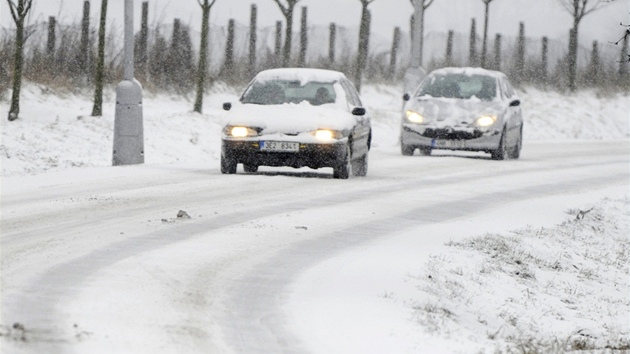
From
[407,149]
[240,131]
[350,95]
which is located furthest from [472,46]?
[240,131]

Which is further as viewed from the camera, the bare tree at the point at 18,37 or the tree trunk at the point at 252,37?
the tree trunk at the point at 252,37

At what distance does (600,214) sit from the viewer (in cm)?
1678

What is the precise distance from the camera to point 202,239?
11211 mm

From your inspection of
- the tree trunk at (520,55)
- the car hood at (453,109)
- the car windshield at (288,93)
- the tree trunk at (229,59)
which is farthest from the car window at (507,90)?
the tree trunk at (520,55)

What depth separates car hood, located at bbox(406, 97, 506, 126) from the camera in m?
24.8

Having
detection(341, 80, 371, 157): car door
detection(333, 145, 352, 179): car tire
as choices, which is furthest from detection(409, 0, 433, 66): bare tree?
detection(333, 145, 352, 179): car tire

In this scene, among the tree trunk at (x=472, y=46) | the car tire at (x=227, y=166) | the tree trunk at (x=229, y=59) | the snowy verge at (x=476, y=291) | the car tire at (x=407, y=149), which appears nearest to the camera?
the snowy verge at (x=476, y=291)

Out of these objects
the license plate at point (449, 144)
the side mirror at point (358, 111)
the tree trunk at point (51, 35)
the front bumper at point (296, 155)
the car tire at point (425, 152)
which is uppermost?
the tree trunk at point (51, 35)

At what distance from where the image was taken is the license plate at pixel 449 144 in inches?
974

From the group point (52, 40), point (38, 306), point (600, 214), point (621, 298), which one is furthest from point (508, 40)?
point (38, 306)

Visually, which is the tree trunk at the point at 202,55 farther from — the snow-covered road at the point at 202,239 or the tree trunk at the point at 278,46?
the tree trunk at the point at 278,46

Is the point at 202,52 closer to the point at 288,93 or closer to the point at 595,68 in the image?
the point at 288,93

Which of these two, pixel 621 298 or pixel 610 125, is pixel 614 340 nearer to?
pixel 621 298

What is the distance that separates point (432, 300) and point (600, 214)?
8.28m
